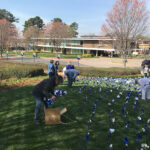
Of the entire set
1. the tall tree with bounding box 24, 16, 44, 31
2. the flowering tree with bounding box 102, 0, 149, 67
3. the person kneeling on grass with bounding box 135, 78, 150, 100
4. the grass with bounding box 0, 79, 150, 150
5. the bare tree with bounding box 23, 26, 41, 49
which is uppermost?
the tall tree with bounding box 24, 16, 44, 31

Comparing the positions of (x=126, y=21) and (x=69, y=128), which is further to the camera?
(x=126, y=21)

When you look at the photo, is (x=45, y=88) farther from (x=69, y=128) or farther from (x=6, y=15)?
(x=6, y=15)

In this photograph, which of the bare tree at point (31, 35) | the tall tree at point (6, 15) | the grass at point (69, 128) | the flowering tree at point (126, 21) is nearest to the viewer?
the grass at point (69, 128)

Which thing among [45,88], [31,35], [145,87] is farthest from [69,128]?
[31,35]

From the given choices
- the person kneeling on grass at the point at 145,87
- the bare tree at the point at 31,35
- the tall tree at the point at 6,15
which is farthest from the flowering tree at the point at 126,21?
the tall tree at the point at 6,15

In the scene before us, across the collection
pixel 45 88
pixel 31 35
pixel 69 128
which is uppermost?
pixel 31 35

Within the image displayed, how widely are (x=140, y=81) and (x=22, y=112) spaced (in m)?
4.84

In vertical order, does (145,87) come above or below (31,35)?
below

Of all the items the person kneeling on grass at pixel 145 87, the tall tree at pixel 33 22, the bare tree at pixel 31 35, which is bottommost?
the person kneeling on grass at pixel 145 87

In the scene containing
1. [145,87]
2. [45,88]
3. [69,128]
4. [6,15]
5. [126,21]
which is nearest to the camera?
[45,88]

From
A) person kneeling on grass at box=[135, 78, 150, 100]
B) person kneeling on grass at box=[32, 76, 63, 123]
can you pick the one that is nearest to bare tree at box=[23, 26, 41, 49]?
person kneeling on grass at box=[135, 78, 150, 100]

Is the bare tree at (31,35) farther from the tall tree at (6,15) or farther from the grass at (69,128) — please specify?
the grass at (69,128)

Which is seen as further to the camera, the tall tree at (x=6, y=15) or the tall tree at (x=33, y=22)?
the tall tree at (x=33, y=22)

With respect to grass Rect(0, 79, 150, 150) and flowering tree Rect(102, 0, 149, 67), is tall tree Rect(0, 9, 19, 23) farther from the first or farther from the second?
grass Rect(0, 79, 150, 150)
